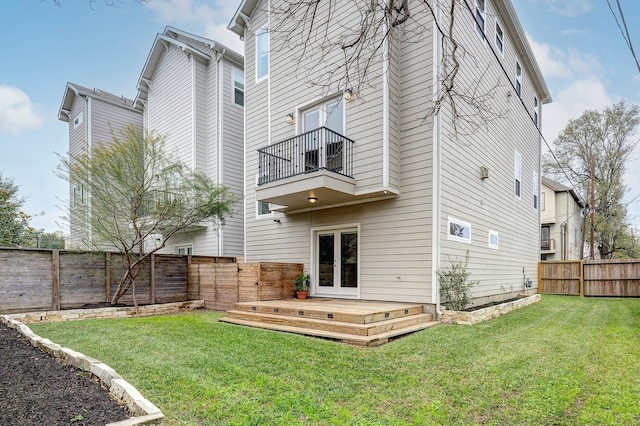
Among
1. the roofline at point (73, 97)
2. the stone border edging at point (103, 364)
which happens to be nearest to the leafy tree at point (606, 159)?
the stone border edging at point (103, 364)

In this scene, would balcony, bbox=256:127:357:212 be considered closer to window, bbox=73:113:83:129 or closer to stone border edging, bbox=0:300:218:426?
stone border edging, bbox=0:300:218:426

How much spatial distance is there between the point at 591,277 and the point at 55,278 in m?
17.0

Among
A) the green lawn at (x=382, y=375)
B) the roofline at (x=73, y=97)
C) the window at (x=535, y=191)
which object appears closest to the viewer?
the green lawn at (x=382, y=375)

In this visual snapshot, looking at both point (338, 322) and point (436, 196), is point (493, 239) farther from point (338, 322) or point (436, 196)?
point (338, 322)

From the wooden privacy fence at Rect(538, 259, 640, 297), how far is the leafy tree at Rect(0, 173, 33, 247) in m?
22.3

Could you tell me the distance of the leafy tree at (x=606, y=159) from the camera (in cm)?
2177

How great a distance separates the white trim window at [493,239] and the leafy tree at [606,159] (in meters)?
14.9

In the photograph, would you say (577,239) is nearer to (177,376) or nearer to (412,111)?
(412,111)

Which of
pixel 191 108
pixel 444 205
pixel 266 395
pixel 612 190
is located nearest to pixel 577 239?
pixel 612 190

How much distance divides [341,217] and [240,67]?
807cm

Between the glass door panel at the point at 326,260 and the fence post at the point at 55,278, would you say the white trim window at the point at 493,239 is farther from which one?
the fence post at the point at 55,278

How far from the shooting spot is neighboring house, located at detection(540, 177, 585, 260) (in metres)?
24.3

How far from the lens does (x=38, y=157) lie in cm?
1136

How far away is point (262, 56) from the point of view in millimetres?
10969
